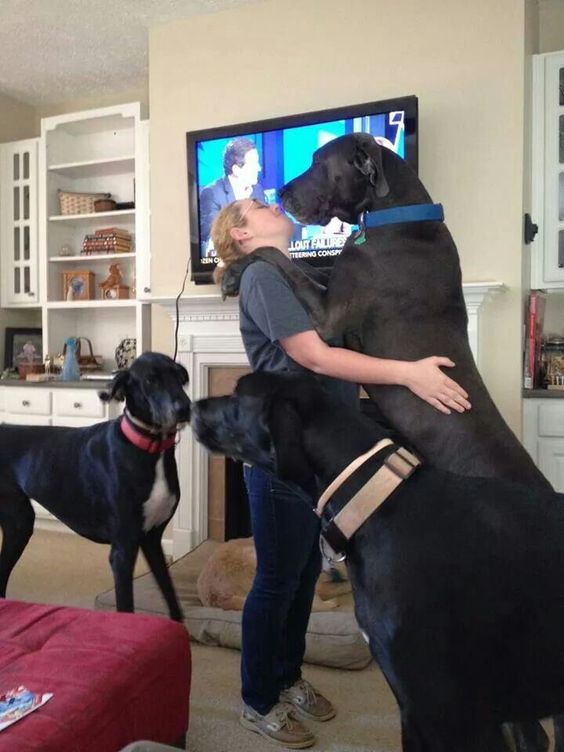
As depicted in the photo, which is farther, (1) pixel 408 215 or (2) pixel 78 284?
(2) pixel 78 284

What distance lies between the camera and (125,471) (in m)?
2.06

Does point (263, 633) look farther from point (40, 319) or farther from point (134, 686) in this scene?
point (40, 319)

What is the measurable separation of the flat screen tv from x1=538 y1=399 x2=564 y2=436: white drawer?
1.18 meters

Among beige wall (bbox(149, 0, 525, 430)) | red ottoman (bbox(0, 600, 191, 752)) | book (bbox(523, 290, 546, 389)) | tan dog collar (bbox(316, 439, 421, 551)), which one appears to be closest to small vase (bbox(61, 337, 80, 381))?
beige wall (bbox(149, 0, 525, 430))

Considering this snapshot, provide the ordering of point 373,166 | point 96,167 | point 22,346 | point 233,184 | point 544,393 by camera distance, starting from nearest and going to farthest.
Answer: point 373,166 < point 544,393 < point 233,184 < point 96,167 < point 22,346

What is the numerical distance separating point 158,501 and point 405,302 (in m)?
1.10

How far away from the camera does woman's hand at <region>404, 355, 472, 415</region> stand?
4.15 feet

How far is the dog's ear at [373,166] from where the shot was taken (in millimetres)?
1498

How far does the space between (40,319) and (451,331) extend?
13.9 feet

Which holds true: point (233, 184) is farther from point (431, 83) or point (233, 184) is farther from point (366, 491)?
point (366, 491)

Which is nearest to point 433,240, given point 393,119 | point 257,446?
point 257,446

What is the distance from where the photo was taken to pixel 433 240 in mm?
1407

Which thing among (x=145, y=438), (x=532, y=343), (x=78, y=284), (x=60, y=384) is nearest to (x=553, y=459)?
(x=532, y=343)

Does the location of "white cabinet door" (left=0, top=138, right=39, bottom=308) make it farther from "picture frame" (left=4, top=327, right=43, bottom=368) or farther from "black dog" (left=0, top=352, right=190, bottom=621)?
"black dog" (left=0, top=352, right=190, bottom=621)
